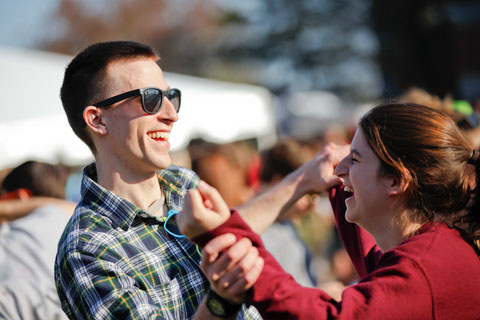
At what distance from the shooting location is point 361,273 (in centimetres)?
240

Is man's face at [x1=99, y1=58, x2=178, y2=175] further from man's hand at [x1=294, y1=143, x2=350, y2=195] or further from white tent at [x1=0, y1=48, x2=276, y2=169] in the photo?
white tent at [x1=0, y1=48, x2=276, y2=169]

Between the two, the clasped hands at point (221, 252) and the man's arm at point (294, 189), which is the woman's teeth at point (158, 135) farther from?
the clasped hands at point (221, 252)

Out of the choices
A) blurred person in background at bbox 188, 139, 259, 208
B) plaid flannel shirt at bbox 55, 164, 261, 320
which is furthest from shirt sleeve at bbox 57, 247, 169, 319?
blurred person in background at bbox 188, 139, 259, 208

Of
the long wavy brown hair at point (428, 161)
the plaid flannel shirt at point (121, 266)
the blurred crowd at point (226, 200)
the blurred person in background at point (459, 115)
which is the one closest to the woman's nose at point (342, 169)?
the long wavy brown hair at point (428, 161)

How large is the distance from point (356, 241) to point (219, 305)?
38.7 inches

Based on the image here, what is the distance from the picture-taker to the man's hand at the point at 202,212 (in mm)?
1507

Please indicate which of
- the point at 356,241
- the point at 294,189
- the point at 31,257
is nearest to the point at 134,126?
the point at 294,189

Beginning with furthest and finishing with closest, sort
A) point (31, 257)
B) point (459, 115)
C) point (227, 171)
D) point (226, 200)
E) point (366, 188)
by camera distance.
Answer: point (227, 171), point (226, 200), point (459, 115), point (31, 257), point (366, 188)

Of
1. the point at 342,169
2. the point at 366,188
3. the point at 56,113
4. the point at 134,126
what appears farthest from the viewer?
the point at 56,113

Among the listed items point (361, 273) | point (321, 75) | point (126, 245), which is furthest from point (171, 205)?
Result: point (321, 75)

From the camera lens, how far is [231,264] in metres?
1.50

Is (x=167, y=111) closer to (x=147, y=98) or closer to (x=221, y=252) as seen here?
(x=147, y=98)

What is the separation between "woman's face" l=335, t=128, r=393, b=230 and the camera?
6.66 ft

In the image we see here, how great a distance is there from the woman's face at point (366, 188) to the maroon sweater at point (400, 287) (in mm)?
170
